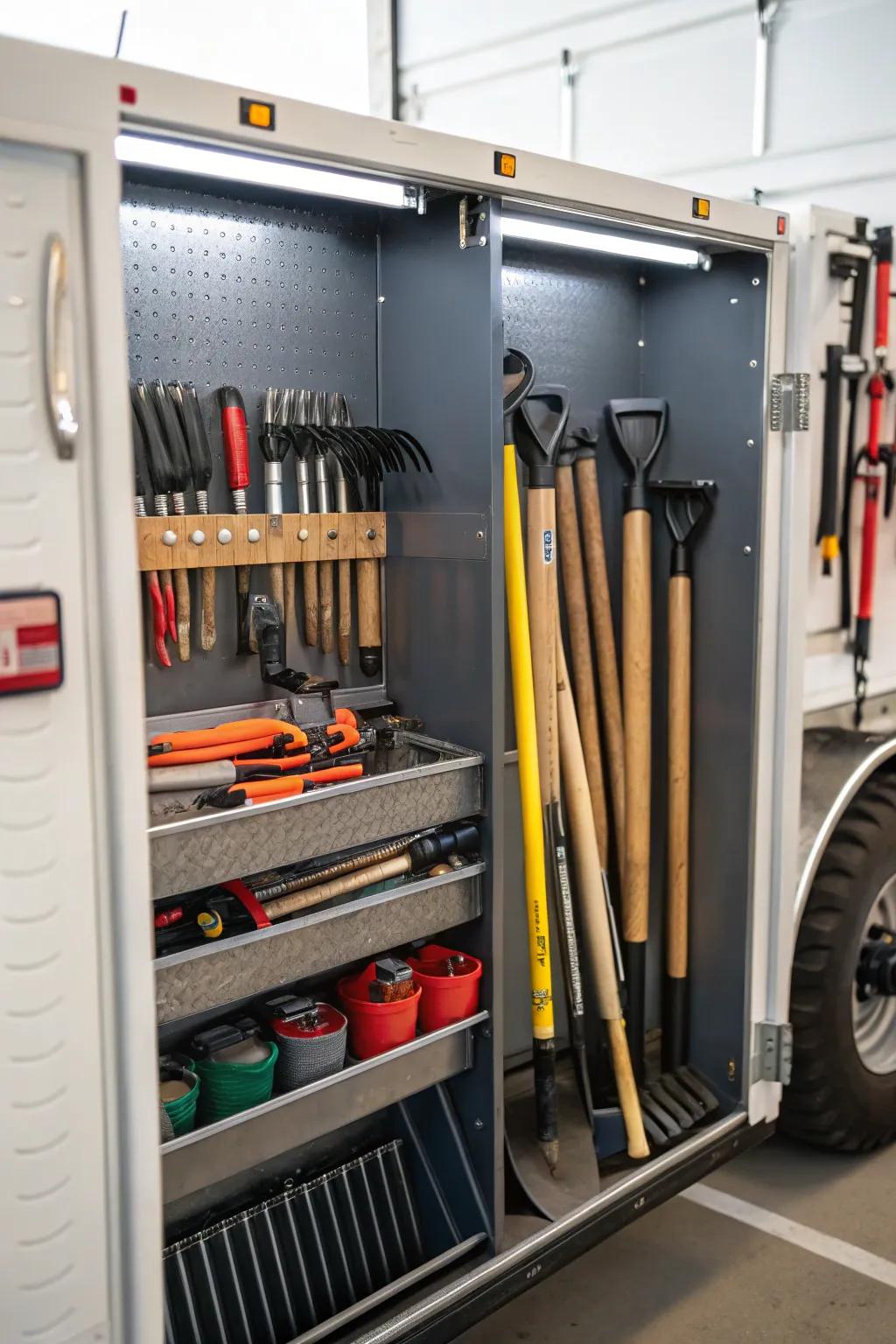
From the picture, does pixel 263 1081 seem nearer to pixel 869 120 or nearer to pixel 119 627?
pixel 119 627

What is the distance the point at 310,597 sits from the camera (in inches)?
85.5

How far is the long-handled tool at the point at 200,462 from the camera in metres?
1.97

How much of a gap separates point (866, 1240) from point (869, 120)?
2.39 meters

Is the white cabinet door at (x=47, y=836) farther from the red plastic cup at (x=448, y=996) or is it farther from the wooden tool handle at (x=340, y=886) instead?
the red plastic cup at (x=448, y=996)

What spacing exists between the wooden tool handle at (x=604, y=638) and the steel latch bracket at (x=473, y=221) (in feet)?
2.30

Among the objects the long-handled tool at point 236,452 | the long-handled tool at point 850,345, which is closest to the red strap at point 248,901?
the long-handled tool at point 236,452

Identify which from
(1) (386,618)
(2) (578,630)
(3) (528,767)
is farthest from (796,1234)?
(1) (386,618)

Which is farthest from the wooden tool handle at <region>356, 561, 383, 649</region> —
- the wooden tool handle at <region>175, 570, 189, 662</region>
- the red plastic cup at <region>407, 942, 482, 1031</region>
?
the red plastic cup at <region>407, 942, 482, 1031</region>

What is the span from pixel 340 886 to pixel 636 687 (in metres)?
0.96

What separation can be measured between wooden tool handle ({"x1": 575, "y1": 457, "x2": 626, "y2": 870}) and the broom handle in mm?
125

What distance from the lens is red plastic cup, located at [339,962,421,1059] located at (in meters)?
2.04

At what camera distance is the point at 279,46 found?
3.21 m

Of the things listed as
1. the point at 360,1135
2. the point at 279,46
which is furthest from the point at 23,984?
the point at 279,46

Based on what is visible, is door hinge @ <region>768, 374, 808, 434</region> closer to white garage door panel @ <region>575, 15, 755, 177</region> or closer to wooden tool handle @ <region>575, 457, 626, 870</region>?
wooden tool handle @ <region>575, 457, 626, 870</region>
